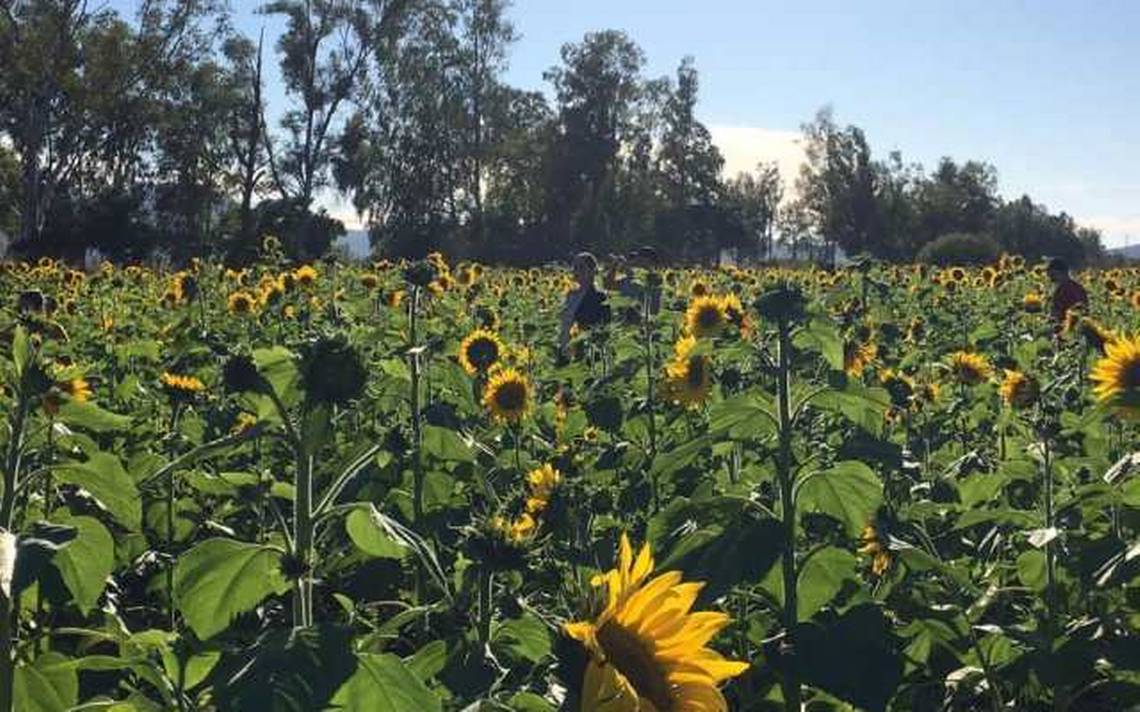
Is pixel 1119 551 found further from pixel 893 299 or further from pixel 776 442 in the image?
pixel 893 299

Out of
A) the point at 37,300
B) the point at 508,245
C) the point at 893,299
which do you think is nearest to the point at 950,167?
the point at 508,245

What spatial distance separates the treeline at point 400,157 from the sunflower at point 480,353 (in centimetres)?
2476

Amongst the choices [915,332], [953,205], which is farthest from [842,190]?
[915,332]

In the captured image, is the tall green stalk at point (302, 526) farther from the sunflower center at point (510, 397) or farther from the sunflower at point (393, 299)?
the sunflower at point (393, 299)

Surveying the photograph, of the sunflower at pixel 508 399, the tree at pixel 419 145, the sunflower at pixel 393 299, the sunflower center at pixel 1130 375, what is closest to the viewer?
the sunflower center at pixel 1130 375

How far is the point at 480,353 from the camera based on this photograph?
17.4 ft

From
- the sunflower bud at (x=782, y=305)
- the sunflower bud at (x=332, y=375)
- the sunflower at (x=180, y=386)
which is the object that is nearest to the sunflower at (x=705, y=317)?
the sunflower at (x=180, y=386)

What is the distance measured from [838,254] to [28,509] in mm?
81867

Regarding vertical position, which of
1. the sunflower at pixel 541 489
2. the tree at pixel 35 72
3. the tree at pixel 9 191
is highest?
the tree at pixel 35 72

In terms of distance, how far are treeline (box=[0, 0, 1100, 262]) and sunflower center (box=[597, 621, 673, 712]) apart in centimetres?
2876

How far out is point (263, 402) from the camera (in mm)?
2029

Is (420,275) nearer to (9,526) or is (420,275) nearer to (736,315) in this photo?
(736,315)

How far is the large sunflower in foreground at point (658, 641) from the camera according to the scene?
1224mm

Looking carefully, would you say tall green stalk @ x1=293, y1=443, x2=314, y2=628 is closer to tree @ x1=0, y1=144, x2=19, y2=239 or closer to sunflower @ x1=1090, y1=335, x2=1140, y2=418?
sunflower @ x1=1090, y1=335, x2=1140, y2=418
